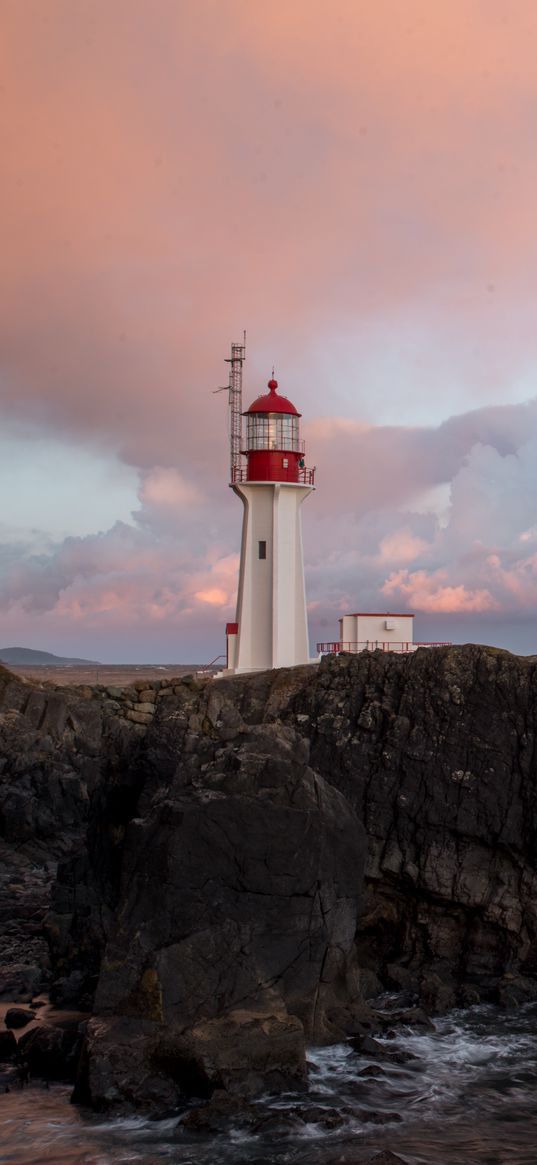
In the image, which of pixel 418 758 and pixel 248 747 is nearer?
pixel 248 747

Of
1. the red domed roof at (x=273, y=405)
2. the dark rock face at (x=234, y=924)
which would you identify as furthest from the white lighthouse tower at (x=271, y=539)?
the dark rock face at (x=234, y=924)

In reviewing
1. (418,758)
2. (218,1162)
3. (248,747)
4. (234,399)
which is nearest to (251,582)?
(234,399)

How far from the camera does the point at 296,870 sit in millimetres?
17469

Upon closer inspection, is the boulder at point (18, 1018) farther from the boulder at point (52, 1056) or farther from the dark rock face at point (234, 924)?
the dark rock face at point (234, 924)

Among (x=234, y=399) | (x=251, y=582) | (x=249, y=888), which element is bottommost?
(x=249, y=888)

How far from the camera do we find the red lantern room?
131 ft

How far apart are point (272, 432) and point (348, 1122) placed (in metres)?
29.1

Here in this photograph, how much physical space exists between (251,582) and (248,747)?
21.9 m

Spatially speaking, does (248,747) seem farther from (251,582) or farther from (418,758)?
(251,582)

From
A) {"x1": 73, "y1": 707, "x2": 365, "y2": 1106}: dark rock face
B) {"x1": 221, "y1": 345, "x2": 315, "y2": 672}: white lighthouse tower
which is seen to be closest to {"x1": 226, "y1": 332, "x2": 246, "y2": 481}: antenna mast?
{"x1": 221, "y1": 345, "x2": 315, "y2": 672}: white lighthouse tower

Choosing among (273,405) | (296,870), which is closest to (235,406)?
(273,405)

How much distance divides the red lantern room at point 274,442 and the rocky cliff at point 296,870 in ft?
42.4

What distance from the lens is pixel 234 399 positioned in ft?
140

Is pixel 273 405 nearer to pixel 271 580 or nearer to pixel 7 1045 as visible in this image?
pixel 271 580
